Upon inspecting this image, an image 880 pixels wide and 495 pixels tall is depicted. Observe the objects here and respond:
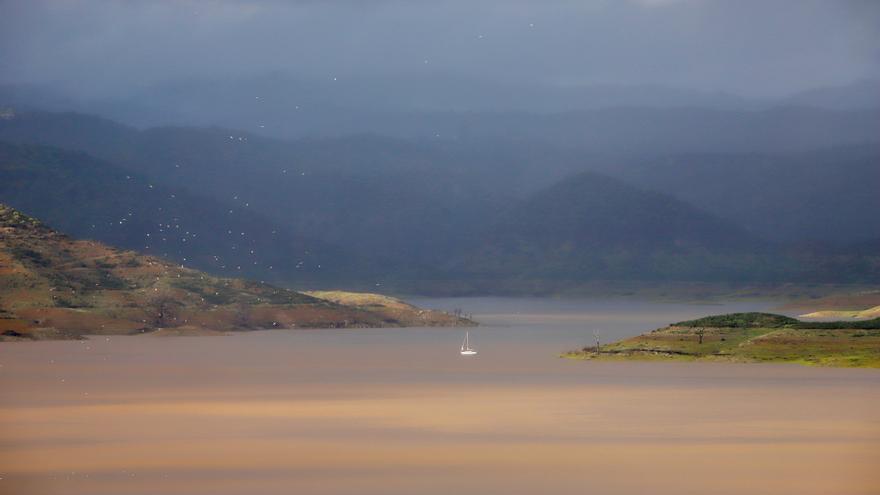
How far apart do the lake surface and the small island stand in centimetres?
513

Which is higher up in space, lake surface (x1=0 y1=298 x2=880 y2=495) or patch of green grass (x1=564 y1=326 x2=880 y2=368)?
patch of green grass (x1=564 y1=326 x2=880 y2=368)

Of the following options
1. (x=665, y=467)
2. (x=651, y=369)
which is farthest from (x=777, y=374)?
(x=665, y=467)

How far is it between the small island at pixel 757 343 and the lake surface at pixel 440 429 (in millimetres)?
5130

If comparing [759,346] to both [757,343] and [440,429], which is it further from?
[440,429]

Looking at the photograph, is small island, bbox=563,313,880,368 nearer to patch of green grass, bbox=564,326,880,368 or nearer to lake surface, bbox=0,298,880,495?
patch of green grass, bbox=564,326,880,368

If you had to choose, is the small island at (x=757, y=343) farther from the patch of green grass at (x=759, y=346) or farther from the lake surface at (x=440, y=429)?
the lake surface at (x=440, y=429)

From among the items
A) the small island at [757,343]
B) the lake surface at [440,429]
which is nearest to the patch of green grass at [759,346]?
the small island at [757,343]

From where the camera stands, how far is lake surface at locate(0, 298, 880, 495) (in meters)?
67.9

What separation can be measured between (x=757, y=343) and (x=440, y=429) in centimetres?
6684

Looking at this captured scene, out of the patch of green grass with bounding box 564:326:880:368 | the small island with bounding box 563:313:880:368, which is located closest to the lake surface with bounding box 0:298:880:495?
the patch of green grass with bounding box 564:326:880:368

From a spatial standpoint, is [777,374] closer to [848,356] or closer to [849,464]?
[848,356]

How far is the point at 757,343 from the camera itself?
5846 inches

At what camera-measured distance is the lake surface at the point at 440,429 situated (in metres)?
67.9

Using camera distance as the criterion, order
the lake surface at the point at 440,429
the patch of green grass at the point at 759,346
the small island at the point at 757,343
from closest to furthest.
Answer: the lake surface at the point at 440,429, the patch of green grass at the point at 759,346, the small island at the point at 757,343
